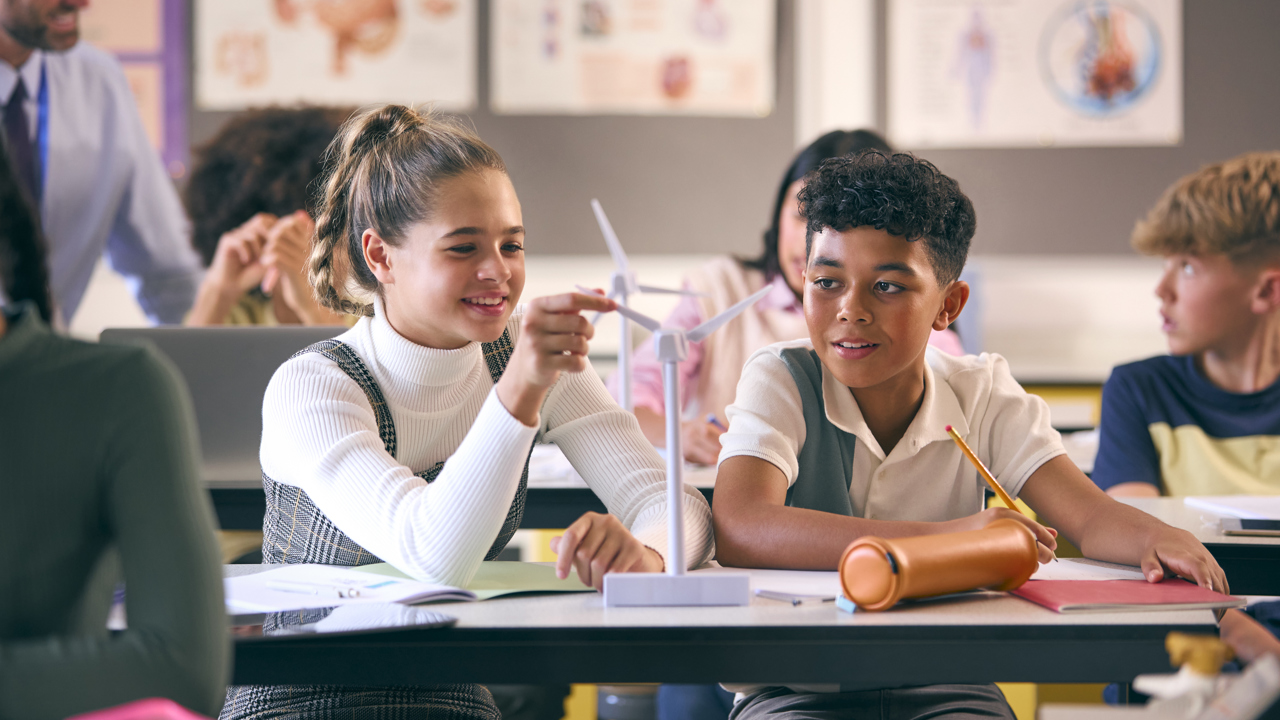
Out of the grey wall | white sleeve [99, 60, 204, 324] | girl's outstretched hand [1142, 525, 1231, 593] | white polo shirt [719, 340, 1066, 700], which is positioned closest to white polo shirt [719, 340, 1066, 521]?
white polo shirt [719, 340, 1066, 700]

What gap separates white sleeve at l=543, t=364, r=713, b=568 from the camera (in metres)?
1.22

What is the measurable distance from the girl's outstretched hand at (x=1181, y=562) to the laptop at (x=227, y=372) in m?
1.31

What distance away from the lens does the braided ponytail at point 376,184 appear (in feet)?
4.30

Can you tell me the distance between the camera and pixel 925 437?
4.38 feet

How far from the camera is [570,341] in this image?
0.99 metres

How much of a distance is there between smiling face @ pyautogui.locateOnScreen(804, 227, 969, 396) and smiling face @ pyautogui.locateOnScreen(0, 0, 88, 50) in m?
2.97

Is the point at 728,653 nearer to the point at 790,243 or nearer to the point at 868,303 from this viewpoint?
the point at 868,303

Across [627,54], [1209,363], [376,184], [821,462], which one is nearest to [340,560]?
[376,184]

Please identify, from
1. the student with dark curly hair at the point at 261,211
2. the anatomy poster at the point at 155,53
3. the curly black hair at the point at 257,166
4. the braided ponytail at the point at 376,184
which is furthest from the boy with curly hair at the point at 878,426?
the anatomy poster at the point at 155,53

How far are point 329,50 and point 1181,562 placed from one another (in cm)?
356

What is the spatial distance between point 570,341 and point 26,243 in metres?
0.45

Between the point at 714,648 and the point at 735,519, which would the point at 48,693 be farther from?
the point at 735,519

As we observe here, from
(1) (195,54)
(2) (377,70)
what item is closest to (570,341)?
(2) (377,70)

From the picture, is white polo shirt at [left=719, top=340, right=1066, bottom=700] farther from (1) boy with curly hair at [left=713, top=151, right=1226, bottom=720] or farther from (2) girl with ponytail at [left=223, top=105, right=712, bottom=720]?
A: (2) girl with ponytail at [left=223, top=105, right=712, bottom=720]
